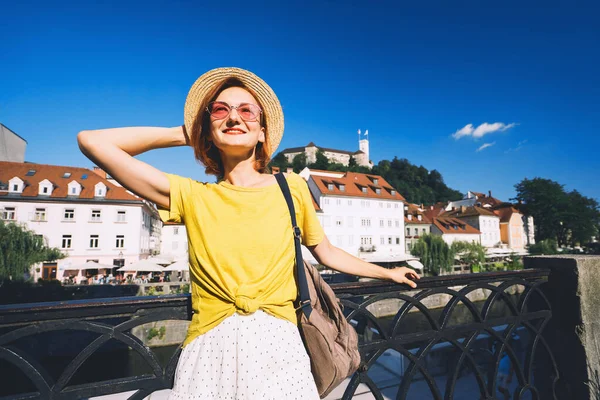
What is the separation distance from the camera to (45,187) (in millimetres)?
25734

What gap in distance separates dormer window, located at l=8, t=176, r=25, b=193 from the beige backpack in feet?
105

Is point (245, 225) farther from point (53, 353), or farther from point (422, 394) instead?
point (53, 353)

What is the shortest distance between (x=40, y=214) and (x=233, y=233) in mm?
31223

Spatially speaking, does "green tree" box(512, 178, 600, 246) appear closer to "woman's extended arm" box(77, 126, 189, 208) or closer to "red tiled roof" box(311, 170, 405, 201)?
"red tiled roof" box(311, 170, 405, 201)

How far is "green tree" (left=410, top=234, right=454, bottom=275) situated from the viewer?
3131cm

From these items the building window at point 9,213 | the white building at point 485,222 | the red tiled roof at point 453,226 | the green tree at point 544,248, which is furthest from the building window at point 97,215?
the green tree at point 544,248

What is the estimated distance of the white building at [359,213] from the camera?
1419 inches

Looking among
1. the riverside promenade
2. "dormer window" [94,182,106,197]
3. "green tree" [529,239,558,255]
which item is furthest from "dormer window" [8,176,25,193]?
"green tree" [529,239,558,255]

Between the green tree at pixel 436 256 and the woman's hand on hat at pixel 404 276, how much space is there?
32273 millimetres

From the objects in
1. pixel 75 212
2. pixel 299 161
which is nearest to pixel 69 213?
pixel 75 212

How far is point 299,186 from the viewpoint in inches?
57.7

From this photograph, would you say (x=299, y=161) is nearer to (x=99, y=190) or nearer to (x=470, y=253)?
(x=470, y=253)

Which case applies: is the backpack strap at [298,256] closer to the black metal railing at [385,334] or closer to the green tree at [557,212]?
the black metal railing at [385,334]

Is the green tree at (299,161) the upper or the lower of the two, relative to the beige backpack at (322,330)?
upper
